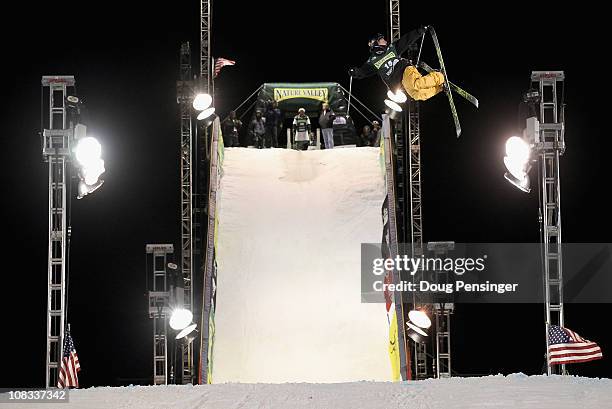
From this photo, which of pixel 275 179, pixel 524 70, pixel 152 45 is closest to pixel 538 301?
pixel 524 70

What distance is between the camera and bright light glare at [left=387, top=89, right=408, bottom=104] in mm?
13782

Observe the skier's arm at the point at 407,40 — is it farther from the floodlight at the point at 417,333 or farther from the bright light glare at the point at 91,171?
the bright light glare at the point at 91,171

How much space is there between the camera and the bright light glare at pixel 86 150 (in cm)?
1113

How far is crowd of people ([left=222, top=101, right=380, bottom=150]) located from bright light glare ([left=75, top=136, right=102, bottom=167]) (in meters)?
4.10

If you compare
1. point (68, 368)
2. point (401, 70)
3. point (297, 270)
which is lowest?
point (68, 368)

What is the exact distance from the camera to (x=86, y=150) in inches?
438

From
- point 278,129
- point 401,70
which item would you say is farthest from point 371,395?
point 278,129

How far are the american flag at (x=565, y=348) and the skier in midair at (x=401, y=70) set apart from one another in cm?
348

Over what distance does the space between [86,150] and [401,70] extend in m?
3.93

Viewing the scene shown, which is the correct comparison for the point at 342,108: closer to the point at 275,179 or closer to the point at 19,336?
the point at 275,179

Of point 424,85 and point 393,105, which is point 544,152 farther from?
point 393,105

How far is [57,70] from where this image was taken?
1521 centimetres

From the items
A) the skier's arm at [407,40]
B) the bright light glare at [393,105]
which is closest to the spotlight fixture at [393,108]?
the bright light glare at [393,105]

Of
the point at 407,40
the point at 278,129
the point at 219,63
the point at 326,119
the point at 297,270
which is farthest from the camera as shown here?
the point at 278,129
